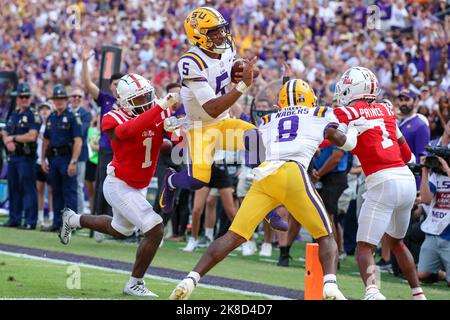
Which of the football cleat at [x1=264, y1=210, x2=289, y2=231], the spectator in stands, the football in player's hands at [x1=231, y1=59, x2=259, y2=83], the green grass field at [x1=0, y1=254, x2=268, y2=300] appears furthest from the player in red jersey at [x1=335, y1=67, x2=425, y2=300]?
the spectator in stands

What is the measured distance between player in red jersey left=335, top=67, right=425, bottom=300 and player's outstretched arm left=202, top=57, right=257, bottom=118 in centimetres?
85

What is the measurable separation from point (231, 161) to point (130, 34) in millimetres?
10277

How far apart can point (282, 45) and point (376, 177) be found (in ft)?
33.1

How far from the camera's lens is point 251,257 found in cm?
1338

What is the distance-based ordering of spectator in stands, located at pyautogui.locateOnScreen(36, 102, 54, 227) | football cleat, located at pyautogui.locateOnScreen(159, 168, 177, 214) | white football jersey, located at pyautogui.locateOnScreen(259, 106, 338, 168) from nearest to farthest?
white football jersey, located at pyautogui.locateOnScreen(259, 106, 338, 168) → football cleat, located at pyautogui.locateOnScreen(159, 168, 177, 214) → spectator in stands, located at pyautogui.locateOnScreen(36, 102, 54, 227)

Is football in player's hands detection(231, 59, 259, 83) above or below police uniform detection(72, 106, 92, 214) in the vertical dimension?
above

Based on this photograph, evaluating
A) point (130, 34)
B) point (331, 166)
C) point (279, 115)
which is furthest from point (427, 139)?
Result: point (130, 34)

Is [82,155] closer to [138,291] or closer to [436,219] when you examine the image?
[436,219]

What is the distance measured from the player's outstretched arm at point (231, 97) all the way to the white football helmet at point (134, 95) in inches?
22.4

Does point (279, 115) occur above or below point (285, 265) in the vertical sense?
above

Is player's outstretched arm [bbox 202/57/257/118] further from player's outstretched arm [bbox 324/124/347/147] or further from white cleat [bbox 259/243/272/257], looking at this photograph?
white cleat [bbox 259/243/272/257]

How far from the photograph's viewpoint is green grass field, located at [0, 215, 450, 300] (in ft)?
30.5

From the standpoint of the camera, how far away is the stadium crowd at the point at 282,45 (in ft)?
47.5
